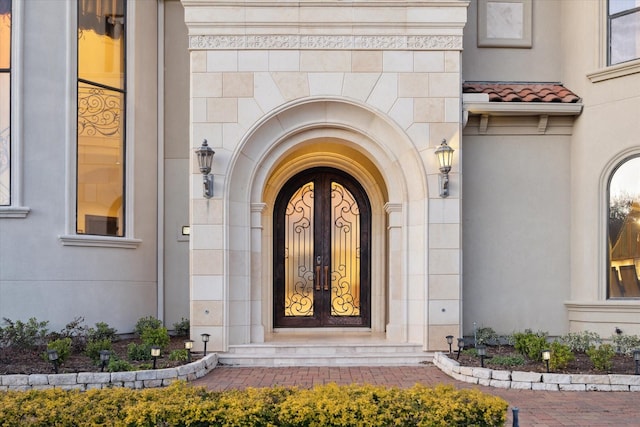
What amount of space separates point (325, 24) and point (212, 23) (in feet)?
6.46

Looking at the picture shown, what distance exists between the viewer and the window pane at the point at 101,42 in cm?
1099

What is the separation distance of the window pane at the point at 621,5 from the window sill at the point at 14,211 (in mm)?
10955

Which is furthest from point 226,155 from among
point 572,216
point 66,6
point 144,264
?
point 572,216

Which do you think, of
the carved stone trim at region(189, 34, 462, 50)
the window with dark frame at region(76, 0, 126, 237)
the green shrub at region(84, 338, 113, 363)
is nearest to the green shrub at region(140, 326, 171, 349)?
the green shrub at region(84, 338, 113, 363)

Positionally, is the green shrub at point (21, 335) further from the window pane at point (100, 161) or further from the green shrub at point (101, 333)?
the window pane at point (100, 161)

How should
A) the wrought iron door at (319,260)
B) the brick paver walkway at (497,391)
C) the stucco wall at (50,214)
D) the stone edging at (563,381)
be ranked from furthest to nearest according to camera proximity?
the wrought iron door at (319,260)
the stucco wall at (50,214)
the stone edging at (563,381)
the brick paver walkway at (497,391)

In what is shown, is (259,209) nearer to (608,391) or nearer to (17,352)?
(17,352)

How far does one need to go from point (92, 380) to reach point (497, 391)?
5.53 m

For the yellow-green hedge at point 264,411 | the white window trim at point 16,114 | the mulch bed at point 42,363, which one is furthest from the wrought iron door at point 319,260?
the yellow-green hedge at point 264,411

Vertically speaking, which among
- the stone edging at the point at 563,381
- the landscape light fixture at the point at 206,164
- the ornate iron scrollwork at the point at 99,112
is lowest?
the stone edging at the point at 563,381

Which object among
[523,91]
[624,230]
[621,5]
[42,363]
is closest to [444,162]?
[523,91]

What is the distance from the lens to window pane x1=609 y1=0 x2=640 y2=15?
1083cm

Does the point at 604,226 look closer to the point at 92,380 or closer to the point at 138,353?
the point at 138,353

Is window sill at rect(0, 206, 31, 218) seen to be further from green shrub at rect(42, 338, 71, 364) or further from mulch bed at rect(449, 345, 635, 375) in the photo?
mulch bed at rect(449, 345, 635, 375)
